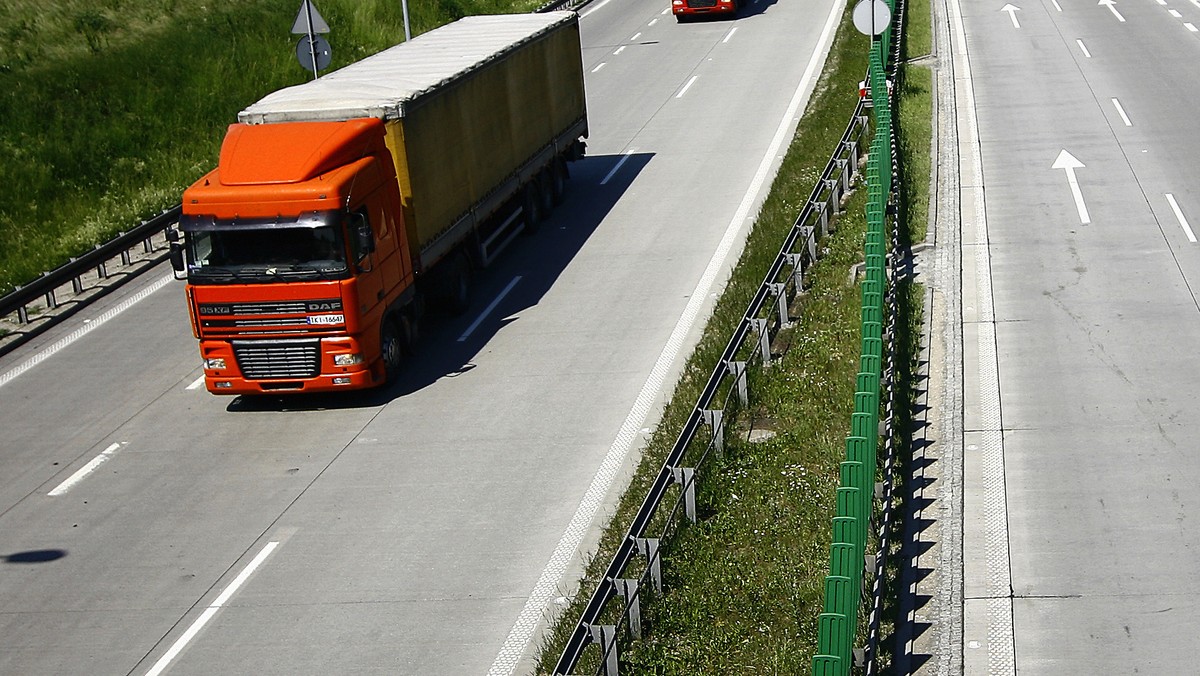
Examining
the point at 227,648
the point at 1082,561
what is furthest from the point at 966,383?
the point at 227,648

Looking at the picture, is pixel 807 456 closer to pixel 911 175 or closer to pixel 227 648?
pixel 227 648

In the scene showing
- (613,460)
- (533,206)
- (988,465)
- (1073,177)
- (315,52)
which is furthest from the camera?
(315,52)

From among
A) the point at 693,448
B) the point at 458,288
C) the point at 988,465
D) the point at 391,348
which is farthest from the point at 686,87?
the point at 988,465

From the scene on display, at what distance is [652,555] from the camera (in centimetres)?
1220

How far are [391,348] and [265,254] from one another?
2206 millimetres

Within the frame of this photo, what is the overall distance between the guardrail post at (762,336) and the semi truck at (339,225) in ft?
16.1

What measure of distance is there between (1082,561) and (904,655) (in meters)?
2.26

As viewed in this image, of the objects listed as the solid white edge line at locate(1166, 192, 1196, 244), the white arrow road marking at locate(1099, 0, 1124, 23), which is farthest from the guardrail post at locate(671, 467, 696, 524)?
the white arrow road marking at locate(1099, 0, 1124, 23)

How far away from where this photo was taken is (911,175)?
2591 centimetres

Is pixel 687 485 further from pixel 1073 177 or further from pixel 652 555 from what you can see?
pixel 1073 177

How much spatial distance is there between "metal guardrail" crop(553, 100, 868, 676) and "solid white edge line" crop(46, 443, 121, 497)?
7225 millimetres

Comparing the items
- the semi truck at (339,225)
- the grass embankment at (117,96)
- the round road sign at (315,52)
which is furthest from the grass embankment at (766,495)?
the grass embankment at (117,96)

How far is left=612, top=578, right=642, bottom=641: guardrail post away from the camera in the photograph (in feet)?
37.7

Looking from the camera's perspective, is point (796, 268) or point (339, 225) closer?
point (339, 225)
